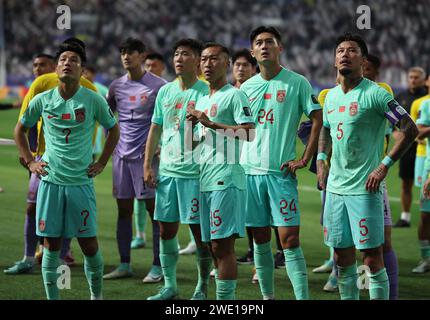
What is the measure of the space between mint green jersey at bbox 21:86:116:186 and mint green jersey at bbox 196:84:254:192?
33.2 inches

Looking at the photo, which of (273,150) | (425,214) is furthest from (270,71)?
(425,214)

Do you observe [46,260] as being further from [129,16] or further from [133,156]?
[129,16]

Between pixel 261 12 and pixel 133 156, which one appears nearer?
pixel 133 156

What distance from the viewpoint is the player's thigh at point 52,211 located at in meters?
6.46

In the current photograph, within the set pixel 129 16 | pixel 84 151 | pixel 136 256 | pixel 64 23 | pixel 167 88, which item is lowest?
pixel 136 256

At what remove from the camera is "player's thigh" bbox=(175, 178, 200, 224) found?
23.3 feet

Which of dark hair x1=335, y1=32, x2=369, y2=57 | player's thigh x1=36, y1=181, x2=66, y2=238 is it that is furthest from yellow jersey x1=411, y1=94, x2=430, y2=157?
player's thigh x1=36, y1=181, x2=66, y2=238

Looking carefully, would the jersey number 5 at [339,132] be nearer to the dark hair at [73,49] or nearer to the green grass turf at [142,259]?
the green grass turf at [142,259]

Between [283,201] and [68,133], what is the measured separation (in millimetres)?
1691

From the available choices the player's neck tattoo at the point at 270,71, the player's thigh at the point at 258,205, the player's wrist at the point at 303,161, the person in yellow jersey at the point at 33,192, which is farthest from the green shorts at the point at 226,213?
the person in yellow jersey at the point at 33,192

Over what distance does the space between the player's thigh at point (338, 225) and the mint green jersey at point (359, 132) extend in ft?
0.25

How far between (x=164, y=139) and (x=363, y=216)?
204cm

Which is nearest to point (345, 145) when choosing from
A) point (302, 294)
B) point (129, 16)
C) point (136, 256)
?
point (302, 294)
